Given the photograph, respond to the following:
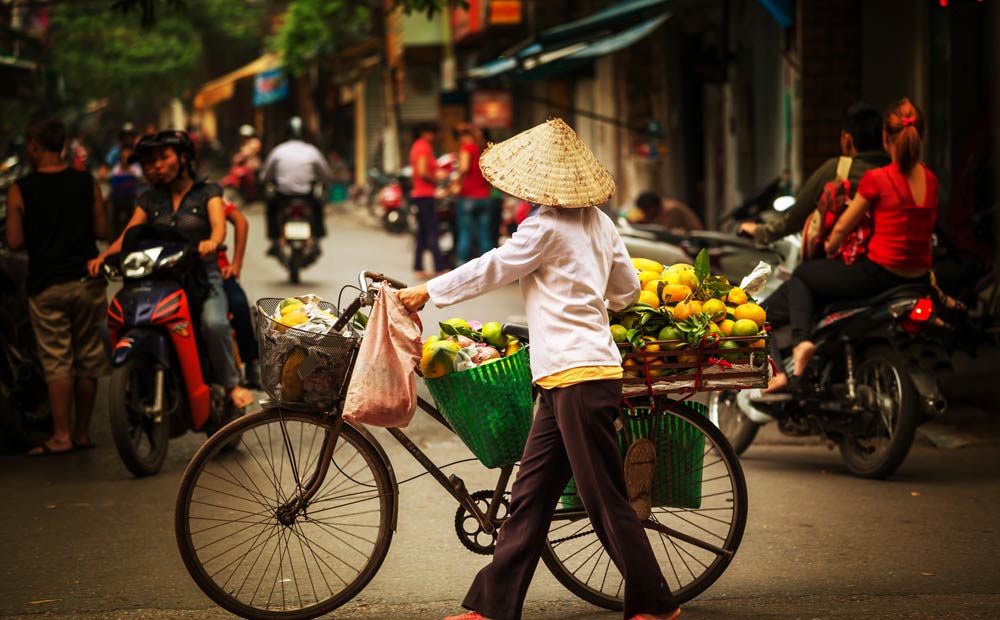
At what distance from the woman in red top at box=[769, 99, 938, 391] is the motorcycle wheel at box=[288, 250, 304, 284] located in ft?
30.2

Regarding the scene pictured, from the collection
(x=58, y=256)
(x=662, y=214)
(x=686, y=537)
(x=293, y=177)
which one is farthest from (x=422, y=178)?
(x=686, y=537)

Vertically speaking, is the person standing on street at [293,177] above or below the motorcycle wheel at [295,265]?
above

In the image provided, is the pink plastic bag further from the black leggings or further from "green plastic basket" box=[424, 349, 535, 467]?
the black leggings

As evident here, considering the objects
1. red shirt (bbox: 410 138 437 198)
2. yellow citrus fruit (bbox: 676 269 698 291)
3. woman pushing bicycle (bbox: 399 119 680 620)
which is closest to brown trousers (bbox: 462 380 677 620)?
woman pushing bicycle (bbox: 399 119 680 620)

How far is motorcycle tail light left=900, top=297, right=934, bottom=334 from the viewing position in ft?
20.6

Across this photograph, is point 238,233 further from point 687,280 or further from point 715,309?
point 715,309

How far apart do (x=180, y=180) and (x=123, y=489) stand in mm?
1679

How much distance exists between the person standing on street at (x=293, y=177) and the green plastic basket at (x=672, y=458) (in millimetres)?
11261

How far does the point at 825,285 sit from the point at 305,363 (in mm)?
3363

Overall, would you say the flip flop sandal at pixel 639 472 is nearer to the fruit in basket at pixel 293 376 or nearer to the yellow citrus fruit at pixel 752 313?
the yellow citrus fruit at pixel 752 313

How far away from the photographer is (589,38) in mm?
15242

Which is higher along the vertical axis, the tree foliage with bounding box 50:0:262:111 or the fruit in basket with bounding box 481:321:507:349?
the tree foliage with bounding box 50:0:262:111

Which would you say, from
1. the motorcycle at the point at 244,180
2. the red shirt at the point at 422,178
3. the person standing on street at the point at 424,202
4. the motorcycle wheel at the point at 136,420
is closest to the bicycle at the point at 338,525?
the motorcycle wheel at the point at 136,420

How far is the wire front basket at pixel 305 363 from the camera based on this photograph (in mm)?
4156
